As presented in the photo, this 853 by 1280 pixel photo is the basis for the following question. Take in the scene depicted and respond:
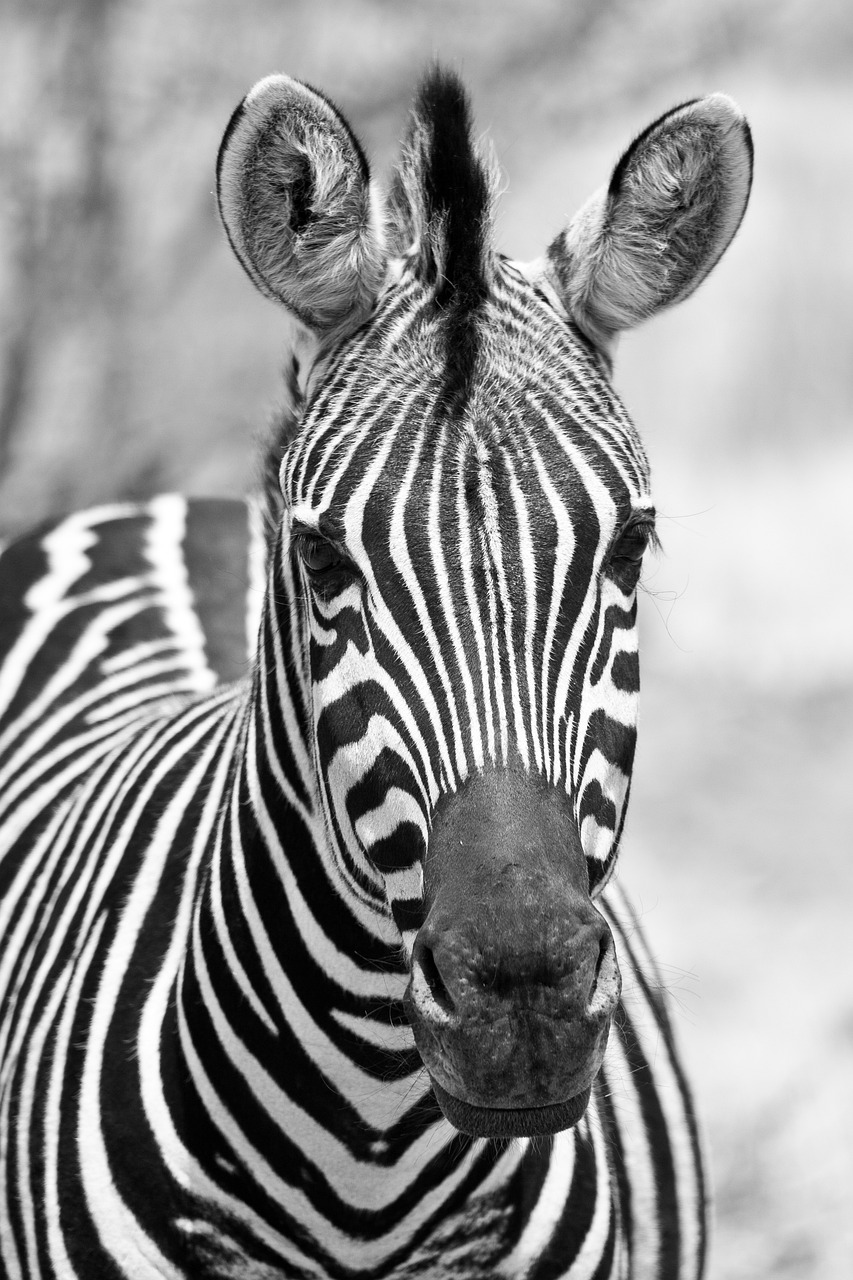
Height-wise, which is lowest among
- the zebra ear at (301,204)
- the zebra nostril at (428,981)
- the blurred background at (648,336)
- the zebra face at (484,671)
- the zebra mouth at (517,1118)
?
the zebra mouth at (517,1118)

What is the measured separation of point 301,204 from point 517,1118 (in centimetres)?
176

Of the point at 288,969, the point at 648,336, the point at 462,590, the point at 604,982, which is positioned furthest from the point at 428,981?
the point at 648,336

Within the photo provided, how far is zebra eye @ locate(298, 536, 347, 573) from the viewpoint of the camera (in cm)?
273

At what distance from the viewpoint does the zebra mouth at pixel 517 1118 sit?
2391 mm

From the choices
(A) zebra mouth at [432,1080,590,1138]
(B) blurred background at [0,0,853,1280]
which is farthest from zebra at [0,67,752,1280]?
(B) blurred background at [0,0,853,1280]

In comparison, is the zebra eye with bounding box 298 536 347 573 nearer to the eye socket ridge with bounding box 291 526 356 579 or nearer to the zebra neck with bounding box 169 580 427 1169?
the eye socket ridge with bounding box 291 526 356 579

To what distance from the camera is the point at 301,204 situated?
3008 millimetres

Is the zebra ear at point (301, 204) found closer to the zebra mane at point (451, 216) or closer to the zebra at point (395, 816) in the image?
the zebra at point (395, 816)

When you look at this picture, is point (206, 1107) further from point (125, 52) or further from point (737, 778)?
point (125, 52)

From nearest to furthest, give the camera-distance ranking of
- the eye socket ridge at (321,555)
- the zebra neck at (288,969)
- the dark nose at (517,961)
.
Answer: the dark nose at (517,961) < the eye socket ridge at (321,555) < the zebra neck at (288,969)

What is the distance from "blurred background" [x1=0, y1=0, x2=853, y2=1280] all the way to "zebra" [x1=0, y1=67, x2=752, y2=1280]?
6670mm

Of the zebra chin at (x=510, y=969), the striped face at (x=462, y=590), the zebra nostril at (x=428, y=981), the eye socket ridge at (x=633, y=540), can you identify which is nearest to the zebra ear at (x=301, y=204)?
the striped face at (x=462, y=590)

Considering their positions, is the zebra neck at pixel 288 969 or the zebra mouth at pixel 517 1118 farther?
the zebra neck at pixel 288 969

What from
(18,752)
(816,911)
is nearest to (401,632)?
(18,752)
